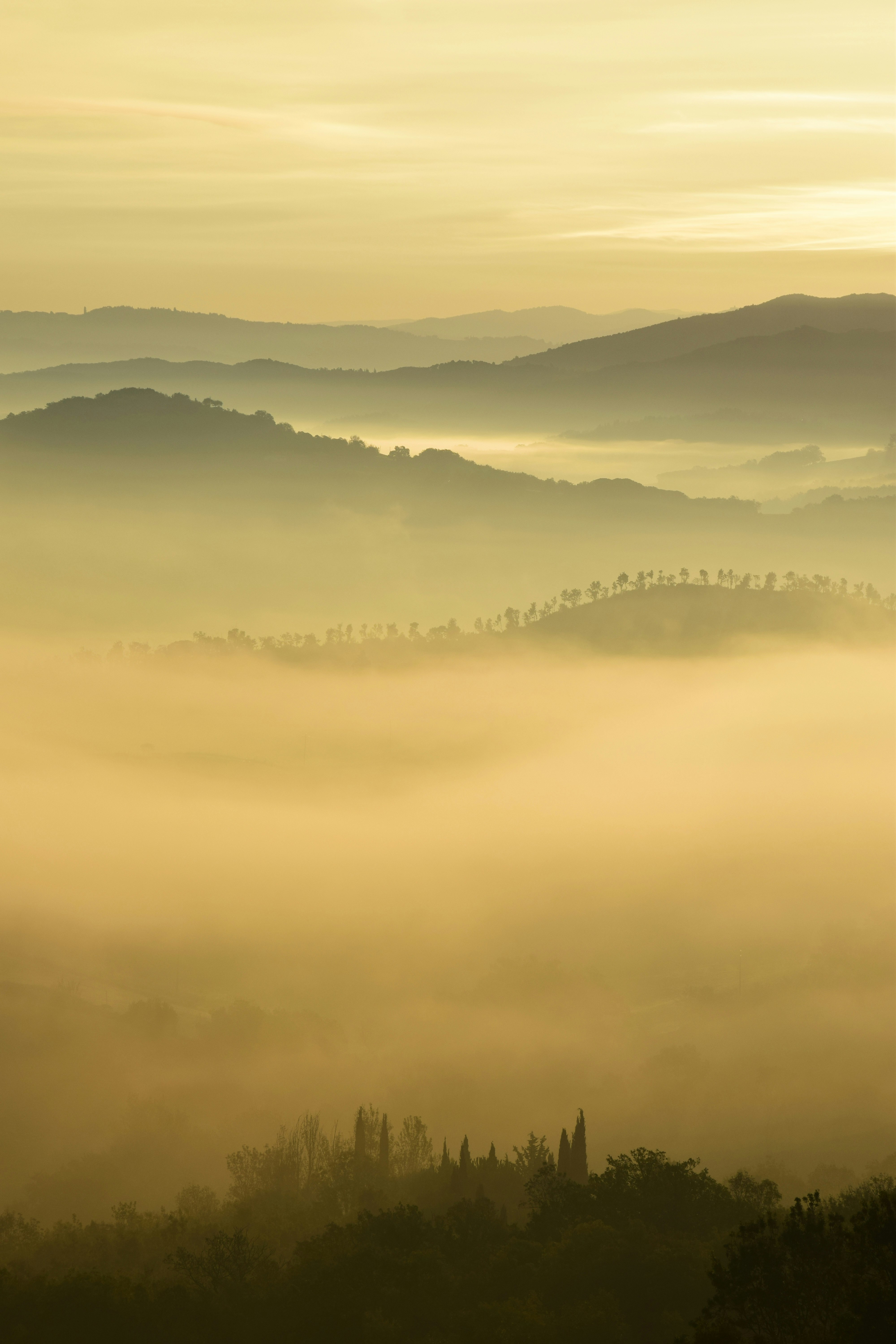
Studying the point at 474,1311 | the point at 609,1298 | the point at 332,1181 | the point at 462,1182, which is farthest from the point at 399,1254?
the point at 332,1181

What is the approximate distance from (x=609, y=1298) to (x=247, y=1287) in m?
27.2

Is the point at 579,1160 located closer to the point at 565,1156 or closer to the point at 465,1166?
the point at 565,1156

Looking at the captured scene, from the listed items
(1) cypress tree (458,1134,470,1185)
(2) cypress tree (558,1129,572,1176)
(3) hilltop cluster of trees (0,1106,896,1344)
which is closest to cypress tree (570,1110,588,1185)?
(2) cypress tree (558,1129,572,1176)

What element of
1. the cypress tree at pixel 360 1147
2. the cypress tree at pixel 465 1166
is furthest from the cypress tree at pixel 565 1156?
the cypress tree at pixel 360 1147

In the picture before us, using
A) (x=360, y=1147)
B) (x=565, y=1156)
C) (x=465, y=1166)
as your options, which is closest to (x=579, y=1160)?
(x=565, y=1156)

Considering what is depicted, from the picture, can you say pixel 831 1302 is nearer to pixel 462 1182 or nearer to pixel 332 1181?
pixel 462 1182

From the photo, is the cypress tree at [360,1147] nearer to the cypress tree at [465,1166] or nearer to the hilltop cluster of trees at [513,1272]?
the cypress tree at [465,1166]

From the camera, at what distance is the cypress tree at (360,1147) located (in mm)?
165875

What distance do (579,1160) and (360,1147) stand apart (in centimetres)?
3051

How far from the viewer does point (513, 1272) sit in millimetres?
92438

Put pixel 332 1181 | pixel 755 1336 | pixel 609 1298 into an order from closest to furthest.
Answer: pixel 755 1336 → pixel 609 1298 → pixel 332 1181

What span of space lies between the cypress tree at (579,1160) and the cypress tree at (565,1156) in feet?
0.76

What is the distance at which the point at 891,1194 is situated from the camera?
67438mm

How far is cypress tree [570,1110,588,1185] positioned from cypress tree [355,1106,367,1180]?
82.8 ft
